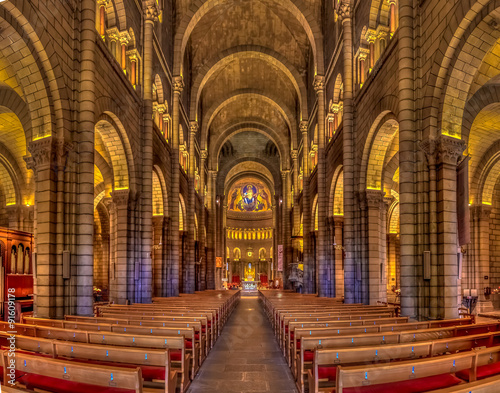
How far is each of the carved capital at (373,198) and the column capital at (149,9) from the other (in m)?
12.0

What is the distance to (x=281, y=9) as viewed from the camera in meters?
29.8

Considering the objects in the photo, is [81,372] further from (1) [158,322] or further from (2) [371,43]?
(2) [371,43]

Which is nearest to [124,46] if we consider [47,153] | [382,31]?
[47,153]

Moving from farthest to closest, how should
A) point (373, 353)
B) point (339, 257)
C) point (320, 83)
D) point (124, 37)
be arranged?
point (320, 83), point (339, 257), point (124, 37), point (373, 353)

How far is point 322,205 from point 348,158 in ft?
21.5

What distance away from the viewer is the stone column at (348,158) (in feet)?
58.8

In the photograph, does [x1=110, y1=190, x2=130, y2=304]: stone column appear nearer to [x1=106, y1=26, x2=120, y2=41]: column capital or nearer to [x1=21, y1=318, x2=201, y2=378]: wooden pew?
[x1=106, y1=26, x2=120, y2=41]: column capital

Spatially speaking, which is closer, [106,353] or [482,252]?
[106,353]

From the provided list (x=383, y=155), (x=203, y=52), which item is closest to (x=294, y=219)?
(x=203, y=52)

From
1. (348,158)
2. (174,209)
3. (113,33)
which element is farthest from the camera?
(174,209)

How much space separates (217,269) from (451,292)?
3698 centimetres

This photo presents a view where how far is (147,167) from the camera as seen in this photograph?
17641 mm

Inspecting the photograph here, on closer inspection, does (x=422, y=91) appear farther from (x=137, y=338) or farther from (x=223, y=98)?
(x=223, y=98)

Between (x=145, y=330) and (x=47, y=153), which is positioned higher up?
(x=47, y=153)
